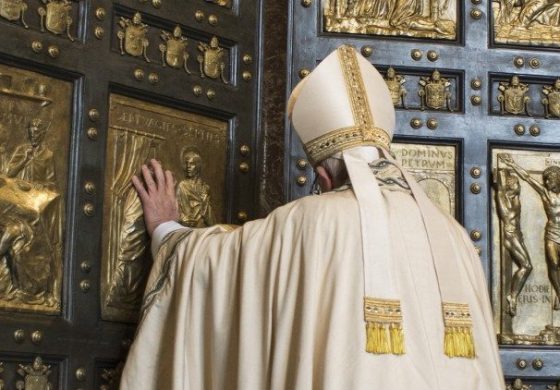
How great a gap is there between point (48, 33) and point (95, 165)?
50 cm

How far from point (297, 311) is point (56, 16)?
4.68ft

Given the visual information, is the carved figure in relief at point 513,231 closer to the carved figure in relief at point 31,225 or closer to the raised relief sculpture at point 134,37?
the raised relief sculpture at point 134,37

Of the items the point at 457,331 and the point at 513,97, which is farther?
the point at 513,97

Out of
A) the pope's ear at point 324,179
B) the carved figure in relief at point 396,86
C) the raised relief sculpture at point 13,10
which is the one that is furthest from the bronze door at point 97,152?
the pope's ear at point 324,179

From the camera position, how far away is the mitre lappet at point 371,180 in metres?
4.16

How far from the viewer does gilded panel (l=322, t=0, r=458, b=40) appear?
566 cm

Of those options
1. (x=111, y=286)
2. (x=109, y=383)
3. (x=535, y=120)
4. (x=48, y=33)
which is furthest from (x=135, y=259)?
(x=535, y=120)

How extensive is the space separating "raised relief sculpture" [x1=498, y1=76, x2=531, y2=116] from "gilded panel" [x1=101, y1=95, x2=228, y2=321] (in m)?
1.22


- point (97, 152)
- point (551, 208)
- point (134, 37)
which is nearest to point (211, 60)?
point (134, 37)

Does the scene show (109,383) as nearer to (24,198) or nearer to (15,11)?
(24,198)

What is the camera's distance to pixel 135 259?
16.2 ft

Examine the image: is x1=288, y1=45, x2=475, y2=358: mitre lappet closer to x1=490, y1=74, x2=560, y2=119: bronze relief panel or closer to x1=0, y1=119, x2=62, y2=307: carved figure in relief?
x1=0, y1=119, x2=62, y2=307: carved figure in relief

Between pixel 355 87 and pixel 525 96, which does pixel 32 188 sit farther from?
pixel 525 96

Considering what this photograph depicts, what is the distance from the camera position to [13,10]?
15.1 ft
